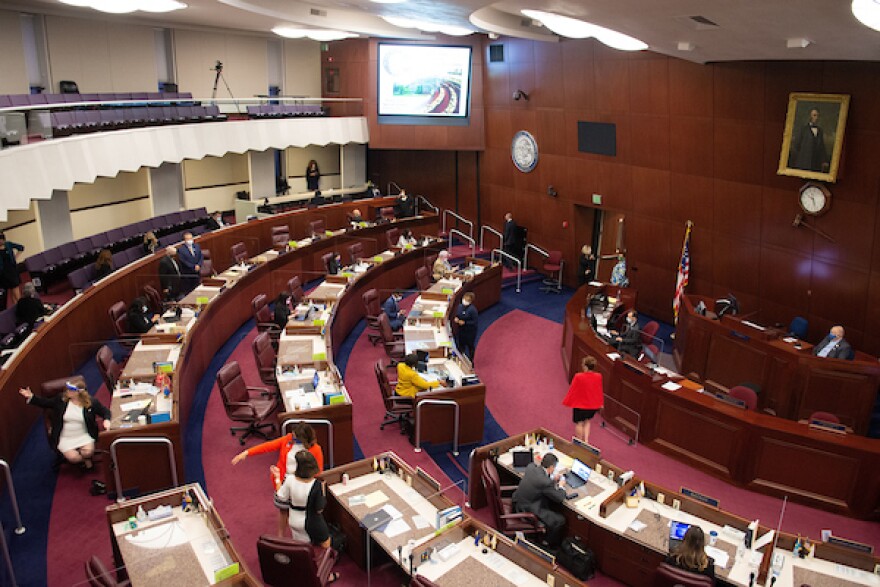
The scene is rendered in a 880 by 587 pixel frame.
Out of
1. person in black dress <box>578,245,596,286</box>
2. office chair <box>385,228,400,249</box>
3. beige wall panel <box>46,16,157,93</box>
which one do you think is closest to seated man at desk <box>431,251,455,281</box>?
office chair <box>385,228,400,249</box>

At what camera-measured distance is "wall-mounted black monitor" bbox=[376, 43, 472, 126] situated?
18734mm

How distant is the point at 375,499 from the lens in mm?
6574

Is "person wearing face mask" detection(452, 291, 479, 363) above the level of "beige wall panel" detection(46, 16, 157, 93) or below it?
below

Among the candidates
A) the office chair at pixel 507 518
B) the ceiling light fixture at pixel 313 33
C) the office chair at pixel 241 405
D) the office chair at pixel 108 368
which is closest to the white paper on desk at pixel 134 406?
the office chair at pixel 241 405

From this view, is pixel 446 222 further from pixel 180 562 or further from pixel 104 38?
pixel 180 562

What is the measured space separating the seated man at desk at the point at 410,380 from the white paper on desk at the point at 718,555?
3895 millimetres

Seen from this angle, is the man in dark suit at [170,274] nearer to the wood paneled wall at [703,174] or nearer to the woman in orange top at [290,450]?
the woman in orange top at [290,450]

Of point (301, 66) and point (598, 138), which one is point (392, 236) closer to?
point (598, 138)

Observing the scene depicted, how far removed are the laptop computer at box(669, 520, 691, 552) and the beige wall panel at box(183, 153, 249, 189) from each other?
54.4 feet

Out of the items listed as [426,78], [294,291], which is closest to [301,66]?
[426,78]

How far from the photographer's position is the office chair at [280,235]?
655 inches

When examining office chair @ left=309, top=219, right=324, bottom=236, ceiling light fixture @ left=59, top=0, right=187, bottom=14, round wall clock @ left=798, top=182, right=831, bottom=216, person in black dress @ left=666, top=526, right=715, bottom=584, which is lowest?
person in black dress @ left=666, top=526, right=715, bottom=584

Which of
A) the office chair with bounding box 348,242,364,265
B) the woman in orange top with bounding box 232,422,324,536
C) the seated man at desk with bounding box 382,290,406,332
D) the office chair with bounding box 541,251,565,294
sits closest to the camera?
the woman in orange top with bounding box 232,422,324,536

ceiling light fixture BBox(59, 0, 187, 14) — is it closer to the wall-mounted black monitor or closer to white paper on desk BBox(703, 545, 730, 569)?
the wall-mounted black monitor
